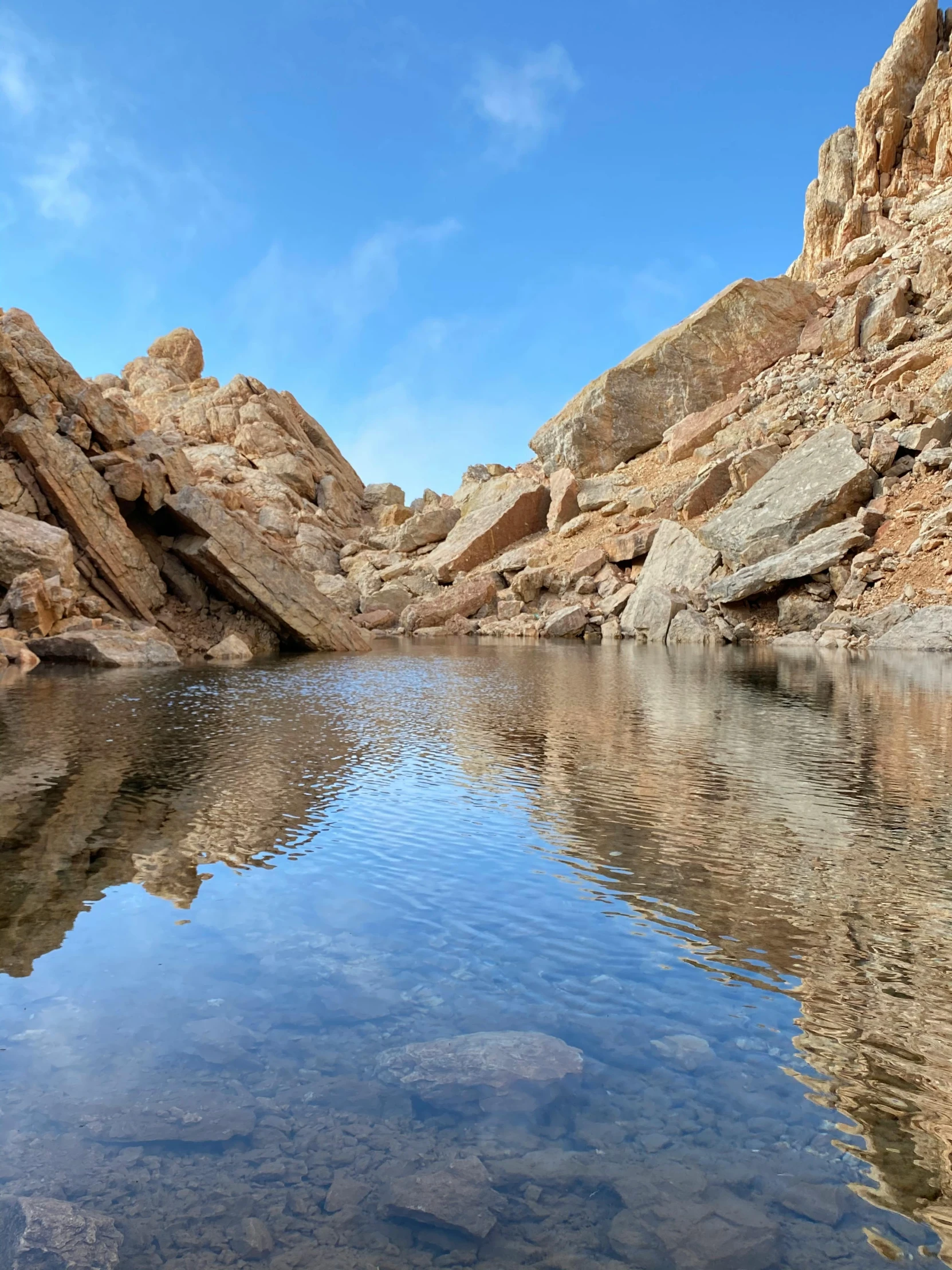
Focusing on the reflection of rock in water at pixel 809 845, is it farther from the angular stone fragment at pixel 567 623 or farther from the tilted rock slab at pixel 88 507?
the angular stone fragment at pixel 567 623

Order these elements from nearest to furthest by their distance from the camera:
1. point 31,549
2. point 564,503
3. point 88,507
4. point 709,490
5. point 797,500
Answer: point 31,549, point 88,507, point 797,500, point 709,490, point 564,503

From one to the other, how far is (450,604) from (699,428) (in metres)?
19.8

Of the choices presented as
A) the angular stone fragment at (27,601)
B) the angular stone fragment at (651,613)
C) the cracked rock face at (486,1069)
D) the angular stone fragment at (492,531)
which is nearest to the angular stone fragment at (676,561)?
the angular stone fragment at (651,613)

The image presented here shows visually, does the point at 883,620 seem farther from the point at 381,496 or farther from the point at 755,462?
the point at 381,496

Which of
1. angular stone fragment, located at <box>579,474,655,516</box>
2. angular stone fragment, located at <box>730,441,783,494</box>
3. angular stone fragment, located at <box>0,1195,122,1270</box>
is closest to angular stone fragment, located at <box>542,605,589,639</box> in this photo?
angular stone fragment, located at <box>579,474,655,516</box>

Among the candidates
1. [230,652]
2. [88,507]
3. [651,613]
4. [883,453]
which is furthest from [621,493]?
[88,507]

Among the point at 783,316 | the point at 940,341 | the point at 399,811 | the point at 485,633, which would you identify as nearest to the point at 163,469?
the point at 485,633

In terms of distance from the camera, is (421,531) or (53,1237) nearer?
(53,1237)

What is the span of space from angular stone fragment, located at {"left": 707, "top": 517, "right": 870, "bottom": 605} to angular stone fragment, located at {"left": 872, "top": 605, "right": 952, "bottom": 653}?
451 cm

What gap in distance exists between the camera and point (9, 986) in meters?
4.70

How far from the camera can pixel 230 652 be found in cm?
3095

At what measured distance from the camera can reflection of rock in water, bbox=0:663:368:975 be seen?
6426mm

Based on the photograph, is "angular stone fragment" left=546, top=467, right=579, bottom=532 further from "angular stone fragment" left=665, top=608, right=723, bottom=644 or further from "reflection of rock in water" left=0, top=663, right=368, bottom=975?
"reflection of rock in water" left=0, top=663, right=368, bottom=975

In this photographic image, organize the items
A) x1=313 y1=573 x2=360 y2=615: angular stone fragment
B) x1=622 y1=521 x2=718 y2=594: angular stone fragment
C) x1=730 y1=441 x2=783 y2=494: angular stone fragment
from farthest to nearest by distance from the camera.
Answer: x1=313 y1=573 x2=360 y2=615: angular stone fragment
x1=730 y1=441 x2=783 y2=494: angular stone fragment
x1=622 y1=521 x2=718 y2=594: angular stone fragment
